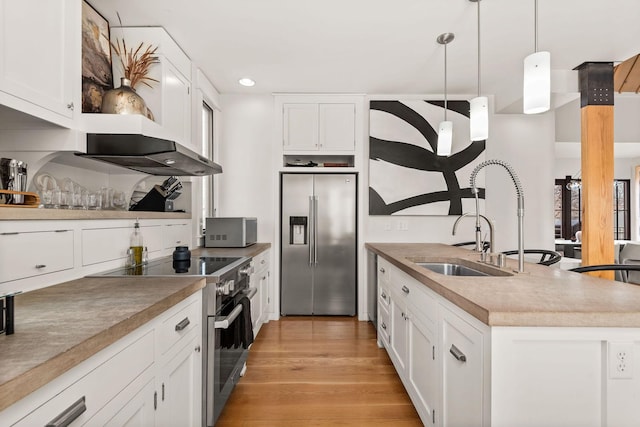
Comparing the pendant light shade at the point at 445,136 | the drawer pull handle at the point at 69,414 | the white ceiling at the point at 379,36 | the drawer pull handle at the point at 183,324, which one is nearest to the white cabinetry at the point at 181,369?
the drawer pull handle at the point at 183,324

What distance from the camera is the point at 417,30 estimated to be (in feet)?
8.42

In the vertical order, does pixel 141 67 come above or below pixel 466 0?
below

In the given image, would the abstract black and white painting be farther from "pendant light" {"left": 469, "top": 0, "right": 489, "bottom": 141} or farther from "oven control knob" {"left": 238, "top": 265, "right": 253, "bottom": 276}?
"oven control knob" {"left": 238, "top": 265, "right": 253, "bottom": 276}

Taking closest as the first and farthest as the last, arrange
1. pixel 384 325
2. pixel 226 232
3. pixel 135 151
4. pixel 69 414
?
pixel 69 414 < pixel 135 151 < pixel 384 325 < pixel 226 232

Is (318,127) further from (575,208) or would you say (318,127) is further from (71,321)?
(575,208)

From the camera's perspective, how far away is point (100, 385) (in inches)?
33.7

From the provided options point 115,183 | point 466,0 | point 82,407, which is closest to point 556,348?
point 82,407

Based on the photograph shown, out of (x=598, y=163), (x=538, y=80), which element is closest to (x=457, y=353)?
(x=538, y=80)

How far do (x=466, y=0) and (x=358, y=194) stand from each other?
7.04 feet

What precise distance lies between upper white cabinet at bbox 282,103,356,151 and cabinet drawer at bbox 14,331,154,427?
3060mm

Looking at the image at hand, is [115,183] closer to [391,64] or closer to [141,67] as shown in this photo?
[141,67]

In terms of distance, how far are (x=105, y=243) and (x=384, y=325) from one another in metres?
2.07

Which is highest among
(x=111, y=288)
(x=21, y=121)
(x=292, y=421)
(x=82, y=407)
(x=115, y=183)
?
(x=21, y=121)

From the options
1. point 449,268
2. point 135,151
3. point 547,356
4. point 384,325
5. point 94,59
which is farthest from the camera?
point 384,325
